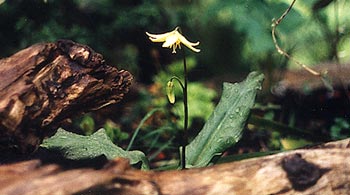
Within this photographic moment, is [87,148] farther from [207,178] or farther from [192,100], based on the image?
[192,100]

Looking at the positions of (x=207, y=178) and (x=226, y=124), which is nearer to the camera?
(x=207, y=178)

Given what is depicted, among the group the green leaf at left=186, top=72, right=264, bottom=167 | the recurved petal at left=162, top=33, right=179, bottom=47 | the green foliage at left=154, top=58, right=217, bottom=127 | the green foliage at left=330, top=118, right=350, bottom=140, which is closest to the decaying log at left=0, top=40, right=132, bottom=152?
the recurved petal at left=162, top=33, right=179, bottom=47

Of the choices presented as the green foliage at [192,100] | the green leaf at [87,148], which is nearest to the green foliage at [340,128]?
the green foliage at [192,100]

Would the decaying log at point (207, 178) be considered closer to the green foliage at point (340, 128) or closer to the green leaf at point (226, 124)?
the green leaf at point (226, 124)

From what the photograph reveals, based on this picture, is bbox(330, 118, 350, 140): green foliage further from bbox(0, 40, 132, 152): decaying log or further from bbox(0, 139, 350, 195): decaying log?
bbox(0, 40, 132, 152): decaying log

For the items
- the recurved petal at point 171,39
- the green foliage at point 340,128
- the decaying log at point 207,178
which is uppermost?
the recurved petal at point 171,39

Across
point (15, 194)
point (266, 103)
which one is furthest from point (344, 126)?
point (15, 194)

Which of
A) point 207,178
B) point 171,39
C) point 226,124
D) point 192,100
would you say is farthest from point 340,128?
point 207,178
